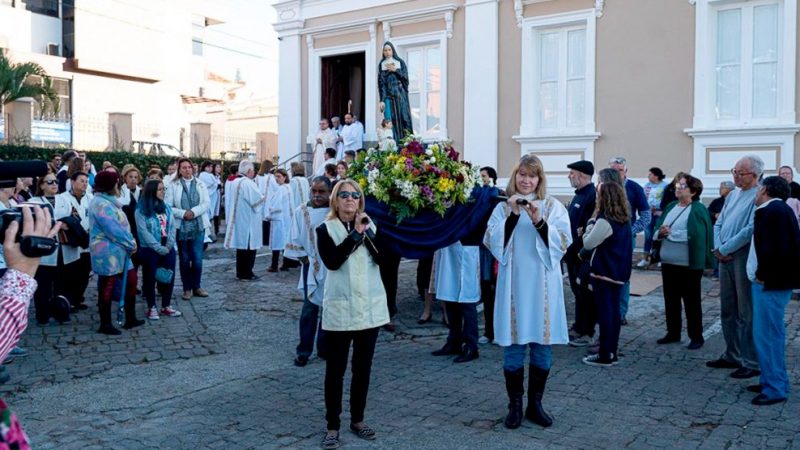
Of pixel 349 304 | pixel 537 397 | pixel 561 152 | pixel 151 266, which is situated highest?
pixel 561 152

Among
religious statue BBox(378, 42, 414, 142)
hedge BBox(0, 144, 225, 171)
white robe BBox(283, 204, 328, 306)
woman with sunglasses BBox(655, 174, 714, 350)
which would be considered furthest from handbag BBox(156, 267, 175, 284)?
hedge BBox(0, 144, 225, 171)

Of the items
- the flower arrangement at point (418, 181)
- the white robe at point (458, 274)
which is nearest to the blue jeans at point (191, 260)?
the flower arrangement at point (418, 181)

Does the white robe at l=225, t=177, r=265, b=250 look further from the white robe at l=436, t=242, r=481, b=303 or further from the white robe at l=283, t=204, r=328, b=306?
the white robe at l=436, t=242, r=481, b=303

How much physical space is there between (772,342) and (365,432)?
3.32 m

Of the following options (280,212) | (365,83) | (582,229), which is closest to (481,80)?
(365,83)

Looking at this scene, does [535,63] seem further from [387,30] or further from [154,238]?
[154,238]

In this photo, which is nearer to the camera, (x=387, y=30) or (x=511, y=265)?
(x=511, y=265)

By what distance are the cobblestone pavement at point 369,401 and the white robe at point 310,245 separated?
770 mm

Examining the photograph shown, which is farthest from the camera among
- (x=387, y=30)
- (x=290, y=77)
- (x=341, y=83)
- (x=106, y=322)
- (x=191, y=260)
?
(x=341, y=83)

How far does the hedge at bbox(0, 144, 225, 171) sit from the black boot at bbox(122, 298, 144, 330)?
9.90 metres

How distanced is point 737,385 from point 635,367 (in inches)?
36.0

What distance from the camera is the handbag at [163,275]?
895cm

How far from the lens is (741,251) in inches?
254

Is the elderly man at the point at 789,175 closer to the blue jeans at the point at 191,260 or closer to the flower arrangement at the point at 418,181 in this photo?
the flower arrangement at the point at 418,181
